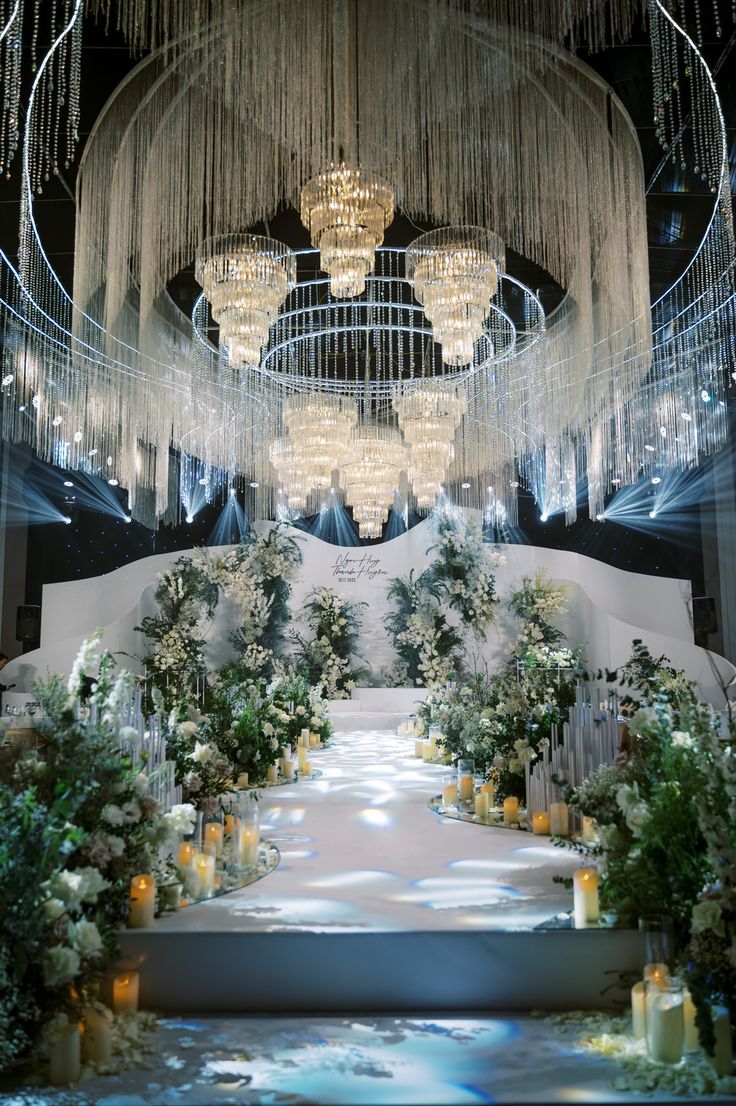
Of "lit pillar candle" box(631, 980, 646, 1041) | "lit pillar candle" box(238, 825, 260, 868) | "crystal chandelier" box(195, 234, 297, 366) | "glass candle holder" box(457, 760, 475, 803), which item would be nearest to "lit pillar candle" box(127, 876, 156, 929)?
"lit pillar candle" box(238, 825, 260, 868)

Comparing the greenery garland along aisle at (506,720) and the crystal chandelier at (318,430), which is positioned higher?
the crystal chandelier at (318,430)

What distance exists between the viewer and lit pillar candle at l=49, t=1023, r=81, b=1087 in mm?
2771

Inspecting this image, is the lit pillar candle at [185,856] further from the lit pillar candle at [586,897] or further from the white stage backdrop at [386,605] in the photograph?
the white stage backdrop at [386,605]

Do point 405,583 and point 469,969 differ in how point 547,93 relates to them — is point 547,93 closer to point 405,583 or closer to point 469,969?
point 469,969

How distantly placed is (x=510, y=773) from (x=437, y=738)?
11.5 feet

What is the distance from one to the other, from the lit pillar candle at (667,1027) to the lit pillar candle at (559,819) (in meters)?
2.58

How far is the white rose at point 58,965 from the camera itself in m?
2.74

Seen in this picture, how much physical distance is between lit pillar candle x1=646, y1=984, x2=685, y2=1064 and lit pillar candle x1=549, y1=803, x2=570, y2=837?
2.58 m

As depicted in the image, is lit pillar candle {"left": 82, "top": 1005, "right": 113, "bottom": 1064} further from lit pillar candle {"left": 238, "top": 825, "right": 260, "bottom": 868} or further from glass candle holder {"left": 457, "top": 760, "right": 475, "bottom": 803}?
glass candle holder {"left": 457, "top": 760, "right": 475, "bottom": 803}

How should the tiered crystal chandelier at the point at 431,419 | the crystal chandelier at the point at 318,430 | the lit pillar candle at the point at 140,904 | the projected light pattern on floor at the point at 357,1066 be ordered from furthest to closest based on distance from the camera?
the tiered crystal chandelier at the point at 431,419
the crystal chandelier at the point at 318,430
the lit pillar candle at the point at 140,904
the projected light pattern on floor at the point at 357,1066

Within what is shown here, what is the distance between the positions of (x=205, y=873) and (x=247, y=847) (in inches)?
21.5

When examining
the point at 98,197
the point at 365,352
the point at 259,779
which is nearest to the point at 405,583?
the point at 365,352

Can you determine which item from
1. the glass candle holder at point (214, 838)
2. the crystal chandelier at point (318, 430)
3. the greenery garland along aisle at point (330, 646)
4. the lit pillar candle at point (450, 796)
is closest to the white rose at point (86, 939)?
the glass candle holder at point (214, 838)

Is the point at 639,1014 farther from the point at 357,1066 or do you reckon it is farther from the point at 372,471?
the point at 372,471
